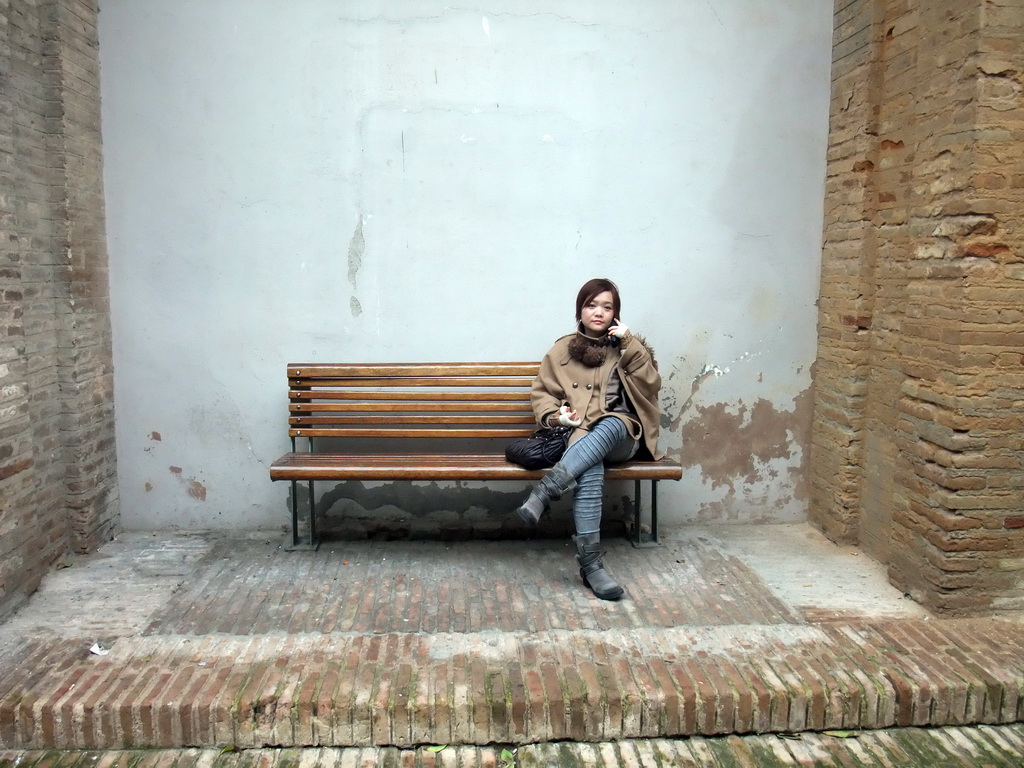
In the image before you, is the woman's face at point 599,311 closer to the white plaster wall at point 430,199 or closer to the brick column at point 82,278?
the white plaster wall at point 430,199

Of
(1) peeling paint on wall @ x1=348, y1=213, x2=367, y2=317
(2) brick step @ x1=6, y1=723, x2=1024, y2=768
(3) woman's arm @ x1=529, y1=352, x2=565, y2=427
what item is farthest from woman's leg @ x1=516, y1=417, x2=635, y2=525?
(1) peeling paint on wall @ x1=348, y1=213, x2=367, y2=317

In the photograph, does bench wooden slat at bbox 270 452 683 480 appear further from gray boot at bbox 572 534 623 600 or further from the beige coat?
gray boot at bbox 572 534 623 600

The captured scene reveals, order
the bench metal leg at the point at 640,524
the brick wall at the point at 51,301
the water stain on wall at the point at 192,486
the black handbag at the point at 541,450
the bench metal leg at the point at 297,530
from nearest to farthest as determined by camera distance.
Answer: the brick wall at the point at 51,301, the black handbag at the point at 541,450, the bench metal leg at the point at 297,530, the bench metal leg at the point at 640,524, the water stain on wall at the point at 192,486

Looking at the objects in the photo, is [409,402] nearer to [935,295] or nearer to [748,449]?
[748,449]

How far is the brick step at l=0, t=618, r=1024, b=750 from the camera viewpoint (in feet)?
10.6

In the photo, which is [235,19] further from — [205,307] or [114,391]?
[114,391]

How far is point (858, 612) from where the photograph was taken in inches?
157

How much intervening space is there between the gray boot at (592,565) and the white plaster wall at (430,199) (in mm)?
1146

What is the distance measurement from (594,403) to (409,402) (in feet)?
3.62

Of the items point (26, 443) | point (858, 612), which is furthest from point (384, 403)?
point (858, 612)

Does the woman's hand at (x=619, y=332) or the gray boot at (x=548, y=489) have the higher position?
the woman's hand at (x=619, y=332)

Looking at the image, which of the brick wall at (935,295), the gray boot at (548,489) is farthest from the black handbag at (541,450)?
the brick wall at (935,295)

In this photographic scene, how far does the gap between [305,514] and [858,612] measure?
305 centimetres

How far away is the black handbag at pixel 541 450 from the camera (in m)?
4.39
